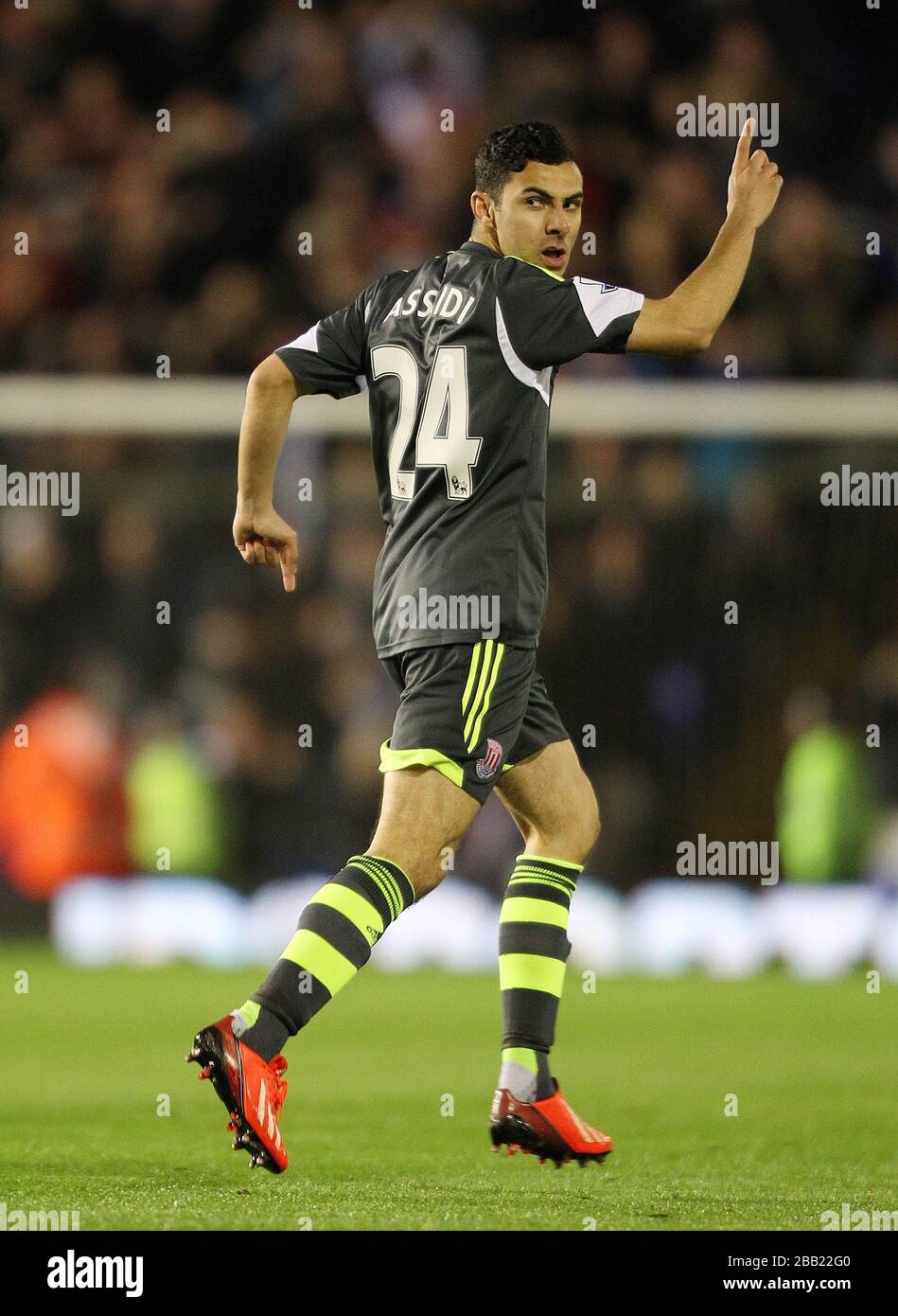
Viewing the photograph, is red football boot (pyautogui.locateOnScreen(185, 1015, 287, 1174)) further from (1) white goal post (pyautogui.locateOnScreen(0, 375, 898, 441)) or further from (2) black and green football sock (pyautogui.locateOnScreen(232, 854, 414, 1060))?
(1) white goal post (pyautogui.locateOnScreen(0, 375, 898, 441))

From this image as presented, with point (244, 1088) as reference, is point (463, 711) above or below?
above

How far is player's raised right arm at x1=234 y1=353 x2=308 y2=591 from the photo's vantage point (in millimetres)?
4000

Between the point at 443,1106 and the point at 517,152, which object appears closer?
the point at 517,152

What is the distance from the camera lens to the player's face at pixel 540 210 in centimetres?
401

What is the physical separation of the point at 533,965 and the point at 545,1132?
0.38 m

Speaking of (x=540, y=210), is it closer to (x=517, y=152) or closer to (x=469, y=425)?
(x=517, y=152)

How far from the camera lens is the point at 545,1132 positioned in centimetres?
405

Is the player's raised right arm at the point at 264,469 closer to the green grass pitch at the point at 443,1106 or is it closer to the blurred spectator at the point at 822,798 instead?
the green grass pitch at the point at 443,1106

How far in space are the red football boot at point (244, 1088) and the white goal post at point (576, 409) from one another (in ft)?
17.6

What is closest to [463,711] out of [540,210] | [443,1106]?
[540,210]

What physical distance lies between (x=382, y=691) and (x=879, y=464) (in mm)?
2690

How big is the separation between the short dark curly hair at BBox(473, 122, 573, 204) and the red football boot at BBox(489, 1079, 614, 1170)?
1981 mm

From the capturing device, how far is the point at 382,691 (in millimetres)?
9172

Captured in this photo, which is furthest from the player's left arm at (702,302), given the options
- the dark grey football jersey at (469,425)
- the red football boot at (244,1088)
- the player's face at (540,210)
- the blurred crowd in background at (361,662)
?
the blurred crowd in background at (361,662)
